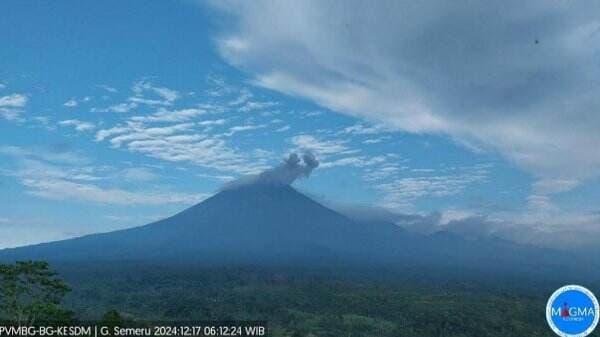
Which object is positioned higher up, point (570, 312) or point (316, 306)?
point (570, 312)

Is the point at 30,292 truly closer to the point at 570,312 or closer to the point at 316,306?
the point at 570,312

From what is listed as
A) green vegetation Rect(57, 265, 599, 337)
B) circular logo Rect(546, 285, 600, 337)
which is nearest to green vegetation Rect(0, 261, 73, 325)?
circular logo Rect(546, 285, 600, 337)

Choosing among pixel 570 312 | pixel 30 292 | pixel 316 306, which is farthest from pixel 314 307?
pixel 570 312

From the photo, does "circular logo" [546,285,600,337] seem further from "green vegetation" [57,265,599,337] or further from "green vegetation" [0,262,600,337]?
"green vegetation" [57,265,599,337]

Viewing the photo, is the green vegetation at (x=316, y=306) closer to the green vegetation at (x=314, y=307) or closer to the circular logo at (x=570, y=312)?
the green vegetation at (x=314, y=307)

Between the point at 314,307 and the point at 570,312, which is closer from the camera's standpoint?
the point at 570,312

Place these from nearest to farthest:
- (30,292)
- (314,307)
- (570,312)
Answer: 1. (570,312)
2. (30,292)
3. (314,307)

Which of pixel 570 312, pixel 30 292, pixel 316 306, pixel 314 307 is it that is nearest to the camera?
pixel 570 312

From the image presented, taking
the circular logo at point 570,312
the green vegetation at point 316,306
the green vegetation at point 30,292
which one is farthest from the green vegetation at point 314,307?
the circular logo at point 570,312

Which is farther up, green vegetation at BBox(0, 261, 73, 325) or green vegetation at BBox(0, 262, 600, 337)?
green vegetation at BBox(0, 261, 73, 325)
